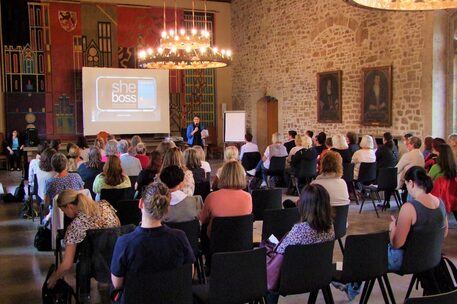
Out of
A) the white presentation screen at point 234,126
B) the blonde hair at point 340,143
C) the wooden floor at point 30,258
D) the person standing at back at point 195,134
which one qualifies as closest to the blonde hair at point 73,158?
the wooden floor at point 30,258

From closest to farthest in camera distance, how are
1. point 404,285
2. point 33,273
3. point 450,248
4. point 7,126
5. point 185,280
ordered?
point 185,280 → point 404,285 → point 33,273 → point 450,248 → point 7,126

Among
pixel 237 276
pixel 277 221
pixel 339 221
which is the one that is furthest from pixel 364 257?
Answer: pixel 339 221

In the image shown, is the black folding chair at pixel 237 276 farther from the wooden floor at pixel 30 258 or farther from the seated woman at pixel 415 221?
the wooden floor at pixel 30 258

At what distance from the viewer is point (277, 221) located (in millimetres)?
4379

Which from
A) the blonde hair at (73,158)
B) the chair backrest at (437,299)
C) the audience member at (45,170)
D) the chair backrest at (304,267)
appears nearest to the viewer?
the chair backrest at (437,299)

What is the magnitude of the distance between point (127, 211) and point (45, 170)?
2125 mm

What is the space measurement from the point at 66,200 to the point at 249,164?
6.95 meters

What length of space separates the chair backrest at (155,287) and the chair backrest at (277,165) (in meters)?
7.01

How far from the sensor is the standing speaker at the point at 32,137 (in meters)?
14.4

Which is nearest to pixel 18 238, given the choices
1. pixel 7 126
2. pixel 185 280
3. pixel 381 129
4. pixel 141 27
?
pixel 185 280

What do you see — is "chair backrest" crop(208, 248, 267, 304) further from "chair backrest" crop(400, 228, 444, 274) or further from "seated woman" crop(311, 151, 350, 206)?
"seated woman" crop(311, 151, 350, 206)

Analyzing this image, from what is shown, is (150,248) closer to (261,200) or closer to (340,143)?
(261,200)

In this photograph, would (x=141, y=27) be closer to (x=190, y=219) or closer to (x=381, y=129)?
(x=381, y=129)

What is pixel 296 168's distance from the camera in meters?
9.16
